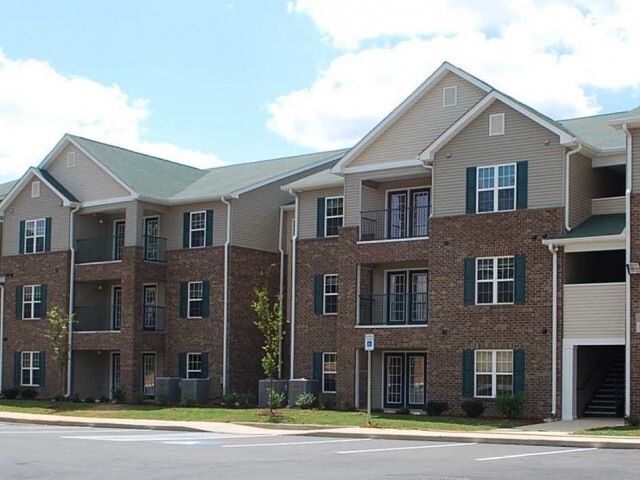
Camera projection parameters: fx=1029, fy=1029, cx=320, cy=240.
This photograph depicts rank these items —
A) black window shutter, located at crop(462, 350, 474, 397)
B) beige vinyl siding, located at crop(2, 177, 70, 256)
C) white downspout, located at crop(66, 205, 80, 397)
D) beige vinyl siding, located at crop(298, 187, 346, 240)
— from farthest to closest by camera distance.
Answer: beige vinyl siding, located at crop(2, 177, 70, 256) → white downspout, located at crop(66, 205, 80, 397) → beige vinyl siding, located at crop(298, 187, 346, 240) → black window shutter, located at crop(462, 350, 474, 397)

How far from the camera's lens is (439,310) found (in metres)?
34.7

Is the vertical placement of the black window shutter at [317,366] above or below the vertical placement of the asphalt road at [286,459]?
above

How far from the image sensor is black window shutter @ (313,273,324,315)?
40.5 meters

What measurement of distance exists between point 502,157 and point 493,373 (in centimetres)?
705

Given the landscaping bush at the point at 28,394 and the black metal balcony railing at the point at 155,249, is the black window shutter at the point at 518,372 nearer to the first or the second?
the black metal balcony railing at the point at 155,249

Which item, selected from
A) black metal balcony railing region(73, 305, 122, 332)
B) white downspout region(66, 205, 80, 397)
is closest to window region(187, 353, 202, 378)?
black metal balcony railing region(73, 305, 122, 332)

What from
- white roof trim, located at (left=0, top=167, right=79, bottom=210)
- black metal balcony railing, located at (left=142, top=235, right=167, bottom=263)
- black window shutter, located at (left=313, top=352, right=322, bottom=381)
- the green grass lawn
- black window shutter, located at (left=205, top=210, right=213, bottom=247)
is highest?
white roof trim, located at (left=0, top=167, right=79, bottom=210)

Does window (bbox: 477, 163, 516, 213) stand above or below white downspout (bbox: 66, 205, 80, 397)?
above

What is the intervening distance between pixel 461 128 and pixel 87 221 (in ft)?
63.9

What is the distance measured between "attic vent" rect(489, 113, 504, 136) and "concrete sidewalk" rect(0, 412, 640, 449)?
382 inches

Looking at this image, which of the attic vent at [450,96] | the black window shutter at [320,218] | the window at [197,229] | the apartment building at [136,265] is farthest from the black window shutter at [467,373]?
the window at [197,229]

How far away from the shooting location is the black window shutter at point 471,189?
112 feet

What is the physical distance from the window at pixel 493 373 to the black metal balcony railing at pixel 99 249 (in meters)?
18.7

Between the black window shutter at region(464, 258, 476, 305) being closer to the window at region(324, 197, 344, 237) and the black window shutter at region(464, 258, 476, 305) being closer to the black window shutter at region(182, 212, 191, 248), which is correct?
the window at region(324, 197, 344, 237)
